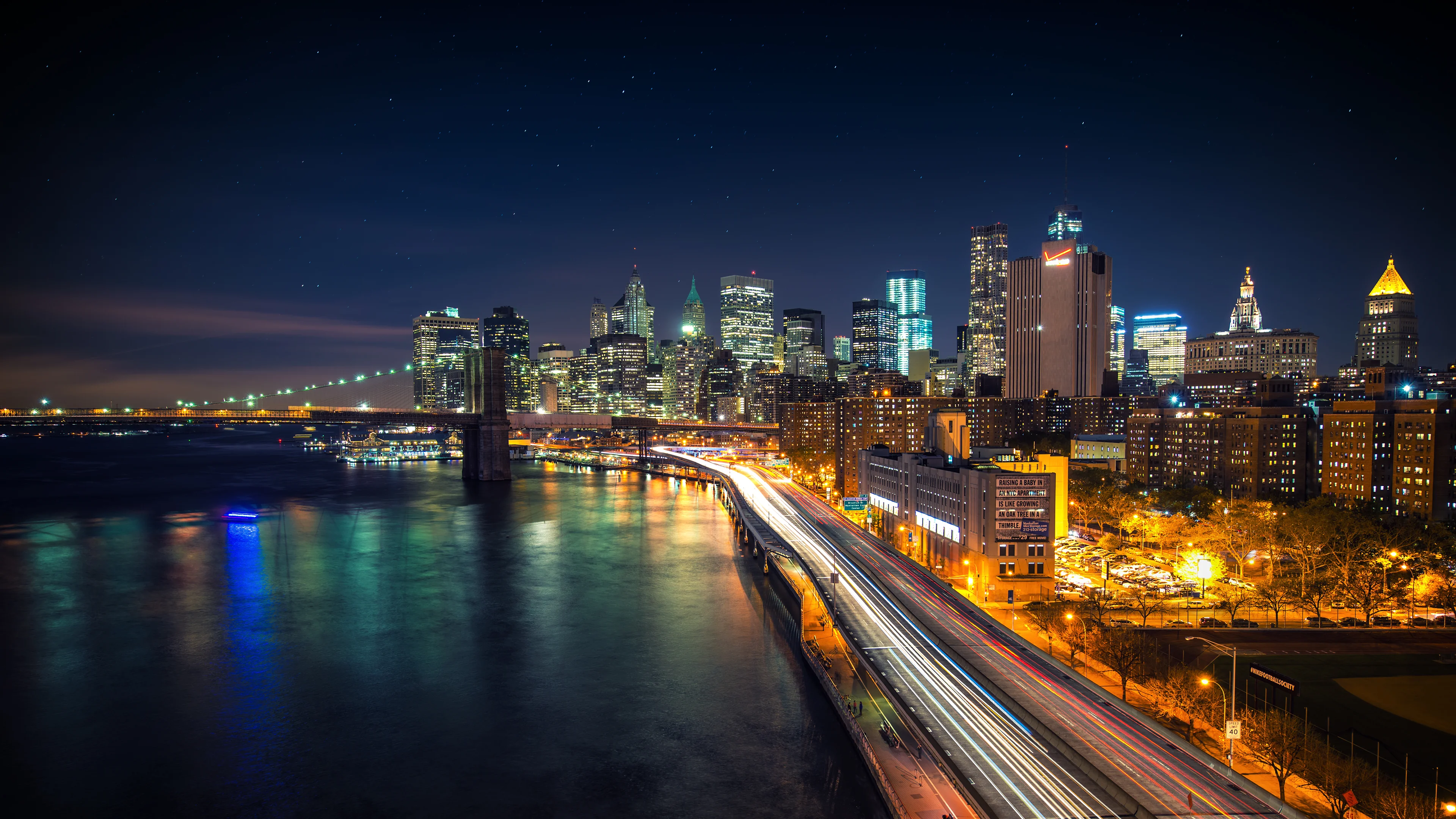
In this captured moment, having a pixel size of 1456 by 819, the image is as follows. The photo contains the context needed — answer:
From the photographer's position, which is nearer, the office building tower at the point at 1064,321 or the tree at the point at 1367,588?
the tree at the point at 1367,588

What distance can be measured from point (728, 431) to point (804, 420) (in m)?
24.8

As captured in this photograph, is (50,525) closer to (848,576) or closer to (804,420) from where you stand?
(848,576)

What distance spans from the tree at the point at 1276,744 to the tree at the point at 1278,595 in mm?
12686

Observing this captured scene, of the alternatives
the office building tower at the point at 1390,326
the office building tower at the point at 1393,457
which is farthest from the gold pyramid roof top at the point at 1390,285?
the office building tower at the point at 1393,457

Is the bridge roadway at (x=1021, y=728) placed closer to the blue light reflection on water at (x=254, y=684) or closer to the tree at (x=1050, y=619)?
the tree at (x=1050, y=619)

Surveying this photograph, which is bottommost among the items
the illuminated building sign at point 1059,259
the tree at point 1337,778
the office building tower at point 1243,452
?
the tree at point 1337,778

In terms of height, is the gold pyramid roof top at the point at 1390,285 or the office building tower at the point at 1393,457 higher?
the gold pyramid roof top at the point at 1390,285

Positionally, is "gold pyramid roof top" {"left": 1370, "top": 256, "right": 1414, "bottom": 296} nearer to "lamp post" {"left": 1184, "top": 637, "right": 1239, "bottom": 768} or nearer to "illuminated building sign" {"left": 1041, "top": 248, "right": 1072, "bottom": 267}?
"illuminated building sign" {"left": 1041, "top": 248, "right": 1072, "bottom": 267}

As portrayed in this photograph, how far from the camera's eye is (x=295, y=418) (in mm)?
83125

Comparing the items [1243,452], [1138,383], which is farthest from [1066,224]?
[1243,452]

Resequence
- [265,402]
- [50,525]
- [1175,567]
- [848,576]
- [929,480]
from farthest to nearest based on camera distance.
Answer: [265,402], [50,525], [929,480], [1175,567], [848,576]

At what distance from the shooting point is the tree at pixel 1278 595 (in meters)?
29.6

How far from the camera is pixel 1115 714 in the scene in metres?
17.1

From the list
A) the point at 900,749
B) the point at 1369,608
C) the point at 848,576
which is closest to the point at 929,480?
the point at 848,576
